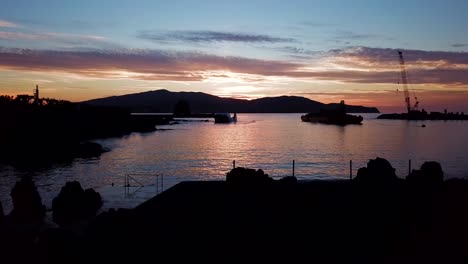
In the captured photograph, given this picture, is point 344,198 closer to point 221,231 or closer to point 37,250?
point 221,231

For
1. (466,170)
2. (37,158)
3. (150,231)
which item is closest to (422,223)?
(150,231)

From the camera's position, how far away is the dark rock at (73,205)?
116 ft

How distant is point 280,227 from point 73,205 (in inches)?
781

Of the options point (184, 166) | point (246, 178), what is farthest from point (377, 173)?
point (184, 166)

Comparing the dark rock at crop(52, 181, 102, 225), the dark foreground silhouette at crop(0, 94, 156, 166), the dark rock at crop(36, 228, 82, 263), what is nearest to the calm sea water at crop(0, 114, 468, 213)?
the dark rock at crop(52, 181, 102, 225)

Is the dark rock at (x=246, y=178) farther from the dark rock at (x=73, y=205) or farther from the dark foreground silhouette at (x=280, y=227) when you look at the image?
the dark rock at (x=73, y=205)

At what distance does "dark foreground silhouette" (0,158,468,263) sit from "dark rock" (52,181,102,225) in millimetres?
10180

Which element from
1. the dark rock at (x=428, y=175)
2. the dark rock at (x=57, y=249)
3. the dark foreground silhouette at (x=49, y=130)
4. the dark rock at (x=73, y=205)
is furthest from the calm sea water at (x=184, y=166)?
the dark rock at (x=428, y=175)

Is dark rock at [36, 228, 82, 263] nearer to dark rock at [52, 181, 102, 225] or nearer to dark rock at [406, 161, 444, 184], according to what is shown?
dark rock at [52, 181, 102, 225]

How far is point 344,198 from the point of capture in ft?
87.7

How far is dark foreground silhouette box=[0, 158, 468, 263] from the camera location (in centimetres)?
1991

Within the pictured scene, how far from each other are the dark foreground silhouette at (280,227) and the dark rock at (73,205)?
401 inches

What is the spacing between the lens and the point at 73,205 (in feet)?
119

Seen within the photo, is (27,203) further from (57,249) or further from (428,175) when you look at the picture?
(428,175)
